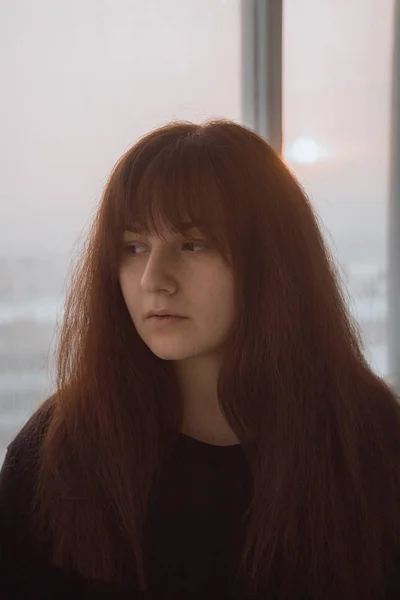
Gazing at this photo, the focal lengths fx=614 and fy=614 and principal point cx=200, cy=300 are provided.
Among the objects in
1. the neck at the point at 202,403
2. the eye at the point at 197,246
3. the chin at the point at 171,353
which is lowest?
the neck at the point at 202,403

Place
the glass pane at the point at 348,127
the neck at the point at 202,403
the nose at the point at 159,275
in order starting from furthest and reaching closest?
1. the glass pane at the point at 348,127
2. the neck at the point at 202,403
3. the nose at the point at 159,275

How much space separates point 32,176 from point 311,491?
2.61ft

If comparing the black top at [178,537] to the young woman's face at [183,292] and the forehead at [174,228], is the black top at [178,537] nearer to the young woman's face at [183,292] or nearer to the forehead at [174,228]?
the young woman's face at [183,292]

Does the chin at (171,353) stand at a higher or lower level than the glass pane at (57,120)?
lower

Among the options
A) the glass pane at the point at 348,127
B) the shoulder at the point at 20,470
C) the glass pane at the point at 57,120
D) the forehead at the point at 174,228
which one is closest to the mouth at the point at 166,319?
the forehead at the point at 174,228

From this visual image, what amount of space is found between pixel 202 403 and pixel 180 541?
7.2 inches

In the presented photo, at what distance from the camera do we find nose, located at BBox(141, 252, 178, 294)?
2.42 feet

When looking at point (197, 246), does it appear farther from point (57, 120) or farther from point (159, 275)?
point (57, 120)

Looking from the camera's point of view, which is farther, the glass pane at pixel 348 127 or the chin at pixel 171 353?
the glass pane at pixel 348 127

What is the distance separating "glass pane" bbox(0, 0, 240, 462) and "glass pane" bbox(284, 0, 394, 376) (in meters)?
0.29

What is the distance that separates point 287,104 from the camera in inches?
57.9

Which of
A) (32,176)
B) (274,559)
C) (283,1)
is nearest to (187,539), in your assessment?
(274,559)

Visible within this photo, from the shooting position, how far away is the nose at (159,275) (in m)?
0.74

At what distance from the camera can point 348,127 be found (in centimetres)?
157
